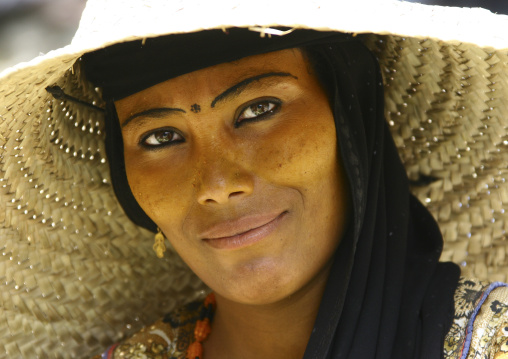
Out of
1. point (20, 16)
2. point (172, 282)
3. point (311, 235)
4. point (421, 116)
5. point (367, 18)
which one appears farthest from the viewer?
point (20, 16)

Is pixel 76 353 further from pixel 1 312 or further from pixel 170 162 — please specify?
pixel 170 162

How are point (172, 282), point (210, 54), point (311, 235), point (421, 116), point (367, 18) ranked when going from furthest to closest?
1. point (172, 282)
2. point (421, 116)
3. point (311, 235)
4. point (210, 54)
5. point (367, 18)

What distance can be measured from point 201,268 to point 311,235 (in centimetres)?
29

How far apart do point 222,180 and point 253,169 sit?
8 cm

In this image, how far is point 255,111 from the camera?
1601mm

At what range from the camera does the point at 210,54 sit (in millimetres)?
1518

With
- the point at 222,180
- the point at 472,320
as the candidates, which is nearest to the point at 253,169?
the point at 222,180

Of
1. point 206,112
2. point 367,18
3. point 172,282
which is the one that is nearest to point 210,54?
point 206,112

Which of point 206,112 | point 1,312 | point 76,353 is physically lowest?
point 76,353

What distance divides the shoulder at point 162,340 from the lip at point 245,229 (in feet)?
1.77

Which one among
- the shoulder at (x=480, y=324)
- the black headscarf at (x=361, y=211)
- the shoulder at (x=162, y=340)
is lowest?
the shoulder at (x=162, y=340)

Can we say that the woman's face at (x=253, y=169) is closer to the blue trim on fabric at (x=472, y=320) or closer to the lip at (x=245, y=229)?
the lip at (x=245, y=229)

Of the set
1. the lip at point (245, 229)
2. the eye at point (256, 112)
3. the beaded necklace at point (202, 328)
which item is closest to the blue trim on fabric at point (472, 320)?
the lip at point (245, 229)

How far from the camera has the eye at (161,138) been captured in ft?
5.51
